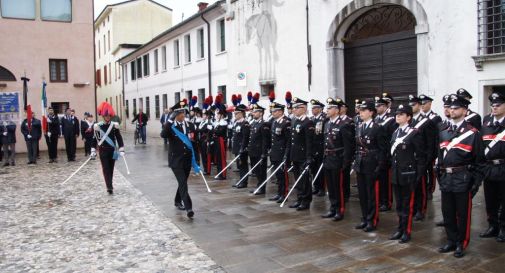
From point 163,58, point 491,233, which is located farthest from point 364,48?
point 163,58

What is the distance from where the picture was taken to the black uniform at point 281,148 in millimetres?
8898

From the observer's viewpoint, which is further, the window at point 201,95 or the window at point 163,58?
the window at point 163,58

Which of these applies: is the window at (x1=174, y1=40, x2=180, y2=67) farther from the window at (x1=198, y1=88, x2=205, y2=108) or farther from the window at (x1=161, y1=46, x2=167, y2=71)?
the window at (x1=198, y1=88, x2=205, y2=108)

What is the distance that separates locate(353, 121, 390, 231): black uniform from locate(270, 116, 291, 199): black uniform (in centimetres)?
223

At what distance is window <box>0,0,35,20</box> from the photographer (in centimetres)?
2178

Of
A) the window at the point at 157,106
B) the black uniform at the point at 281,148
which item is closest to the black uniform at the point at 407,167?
the black uniform at the point at 281,148

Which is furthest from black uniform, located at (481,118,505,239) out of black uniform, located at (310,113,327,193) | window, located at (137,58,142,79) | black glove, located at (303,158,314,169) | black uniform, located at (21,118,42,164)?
window, located at (137,58,142,79)

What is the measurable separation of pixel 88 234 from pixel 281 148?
3.81 metres

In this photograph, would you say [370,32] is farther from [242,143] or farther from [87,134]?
[87,134]

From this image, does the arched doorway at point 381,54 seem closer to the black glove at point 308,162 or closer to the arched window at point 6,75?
the black glove at point 308,162

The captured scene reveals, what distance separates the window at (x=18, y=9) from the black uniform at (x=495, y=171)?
2174 centimetres

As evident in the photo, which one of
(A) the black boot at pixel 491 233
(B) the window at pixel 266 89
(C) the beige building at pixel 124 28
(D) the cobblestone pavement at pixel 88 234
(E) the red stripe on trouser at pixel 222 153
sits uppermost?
(C) the beige building at pixel 124 28

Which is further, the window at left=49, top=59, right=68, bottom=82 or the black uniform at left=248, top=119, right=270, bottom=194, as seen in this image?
the window at left=49, top=59, right=68, bottom=82

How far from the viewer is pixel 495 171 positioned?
5930mm
